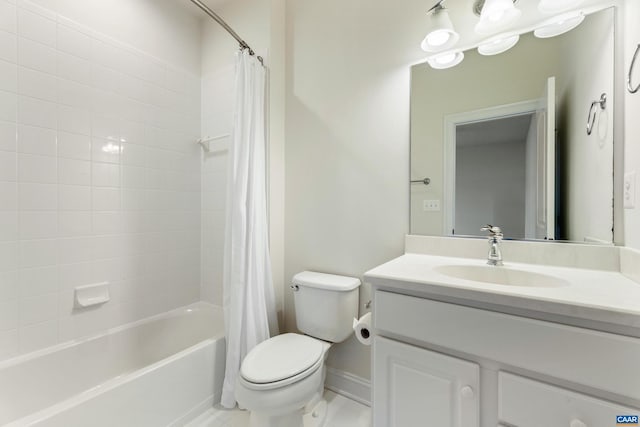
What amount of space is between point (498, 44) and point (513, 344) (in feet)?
4.08

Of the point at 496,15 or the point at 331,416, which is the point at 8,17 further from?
the point at 331,416

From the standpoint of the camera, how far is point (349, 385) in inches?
63.0

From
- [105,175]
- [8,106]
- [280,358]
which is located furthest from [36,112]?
[280,358]

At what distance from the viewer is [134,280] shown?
177 cm

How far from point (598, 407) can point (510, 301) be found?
11.1 inches

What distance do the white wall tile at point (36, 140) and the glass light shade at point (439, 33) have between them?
2001mm

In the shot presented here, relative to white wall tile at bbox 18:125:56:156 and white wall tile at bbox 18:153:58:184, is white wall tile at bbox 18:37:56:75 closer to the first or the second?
white wall tile at bbox 18:125:56:156

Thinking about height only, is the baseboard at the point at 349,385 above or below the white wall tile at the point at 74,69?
below

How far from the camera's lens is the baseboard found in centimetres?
154

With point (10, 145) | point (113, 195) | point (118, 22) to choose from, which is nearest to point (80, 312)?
point (113, 195)

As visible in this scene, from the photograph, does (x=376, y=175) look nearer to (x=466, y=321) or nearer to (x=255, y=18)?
(x=466, y=321)

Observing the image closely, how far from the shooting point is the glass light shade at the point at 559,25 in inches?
41.7

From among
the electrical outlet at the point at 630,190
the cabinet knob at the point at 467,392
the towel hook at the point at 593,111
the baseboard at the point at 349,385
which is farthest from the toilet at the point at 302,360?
the towel hook at the point at 593,111

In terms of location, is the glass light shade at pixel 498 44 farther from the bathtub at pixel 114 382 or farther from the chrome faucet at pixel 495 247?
the bathtub at pixel 114 382
